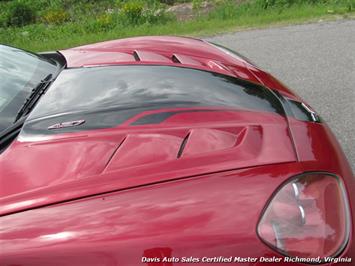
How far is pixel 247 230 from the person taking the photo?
1.47 meters

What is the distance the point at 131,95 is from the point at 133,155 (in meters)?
0.52

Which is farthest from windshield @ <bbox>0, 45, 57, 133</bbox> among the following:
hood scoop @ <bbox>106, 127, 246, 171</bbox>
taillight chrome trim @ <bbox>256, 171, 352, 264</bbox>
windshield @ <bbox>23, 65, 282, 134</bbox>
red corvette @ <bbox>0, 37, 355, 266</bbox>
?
taillight chrome trim @ <bbox>256, 171, 352, 264</bbox>

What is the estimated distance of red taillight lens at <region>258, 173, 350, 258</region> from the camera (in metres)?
1.50

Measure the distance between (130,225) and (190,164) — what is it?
32 cm

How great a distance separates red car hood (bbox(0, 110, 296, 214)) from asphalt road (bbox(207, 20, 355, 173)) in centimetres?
196

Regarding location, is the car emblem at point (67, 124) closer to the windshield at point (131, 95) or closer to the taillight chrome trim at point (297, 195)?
the windshield at point (131, 95)

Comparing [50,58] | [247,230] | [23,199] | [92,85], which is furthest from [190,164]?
[50,58]

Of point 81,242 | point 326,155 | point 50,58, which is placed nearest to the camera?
point 81,242

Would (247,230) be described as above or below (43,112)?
below

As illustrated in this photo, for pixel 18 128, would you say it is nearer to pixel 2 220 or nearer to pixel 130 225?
pixel 2 220

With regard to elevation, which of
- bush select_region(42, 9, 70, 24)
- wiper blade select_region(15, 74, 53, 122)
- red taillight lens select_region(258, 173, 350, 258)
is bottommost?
bush select_region(42, 9, 70, 24)

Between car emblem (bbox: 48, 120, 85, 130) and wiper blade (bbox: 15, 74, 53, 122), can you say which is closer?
car emblem (bbox: 48, 120, 85, 130)

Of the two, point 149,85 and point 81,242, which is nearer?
point 81,242

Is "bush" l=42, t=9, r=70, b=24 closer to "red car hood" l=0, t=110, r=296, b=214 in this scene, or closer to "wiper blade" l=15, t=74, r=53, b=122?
"wiper blade" l=15, t=74, r=53, b=122
